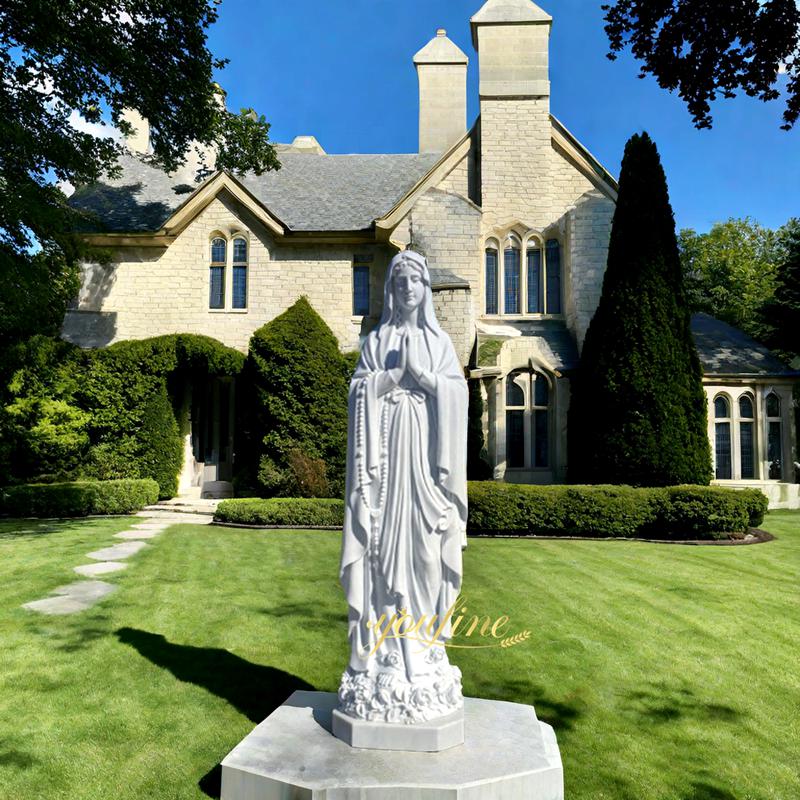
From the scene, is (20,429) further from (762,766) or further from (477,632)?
(762,766)

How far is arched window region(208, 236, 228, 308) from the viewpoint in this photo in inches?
787

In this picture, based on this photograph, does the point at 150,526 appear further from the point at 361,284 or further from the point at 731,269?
the point at 731,269

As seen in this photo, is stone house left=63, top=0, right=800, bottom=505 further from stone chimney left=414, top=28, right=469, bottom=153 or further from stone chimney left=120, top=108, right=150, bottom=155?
stone chimney left=120, top=108, right=150, bottom=155

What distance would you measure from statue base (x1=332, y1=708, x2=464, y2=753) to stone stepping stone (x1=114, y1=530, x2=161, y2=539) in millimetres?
9687

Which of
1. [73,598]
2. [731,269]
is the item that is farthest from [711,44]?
[731,269]

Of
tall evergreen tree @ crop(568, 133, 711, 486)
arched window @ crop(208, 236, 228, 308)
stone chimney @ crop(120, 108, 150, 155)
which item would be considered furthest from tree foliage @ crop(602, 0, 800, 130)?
stone chimney @ crop(120, 108, 150, 155)

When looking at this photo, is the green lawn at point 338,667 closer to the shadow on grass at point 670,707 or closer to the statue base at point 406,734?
the shadow on grass at point 670,707

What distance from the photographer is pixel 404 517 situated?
13.2ft

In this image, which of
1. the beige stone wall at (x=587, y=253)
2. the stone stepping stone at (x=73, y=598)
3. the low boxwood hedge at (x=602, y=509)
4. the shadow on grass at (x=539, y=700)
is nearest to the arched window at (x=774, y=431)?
the low boxwood hedge at (x=602, y=509)

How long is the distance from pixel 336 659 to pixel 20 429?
547 inches

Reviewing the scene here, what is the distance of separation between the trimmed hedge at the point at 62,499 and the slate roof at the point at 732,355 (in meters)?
17.2

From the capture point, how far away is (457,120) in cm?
2609

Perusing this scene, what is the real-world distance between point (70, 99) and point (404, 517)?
49.1ft

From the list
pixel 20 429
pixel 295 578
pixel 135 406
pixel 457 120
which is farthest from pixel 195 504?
pixel 457 120
